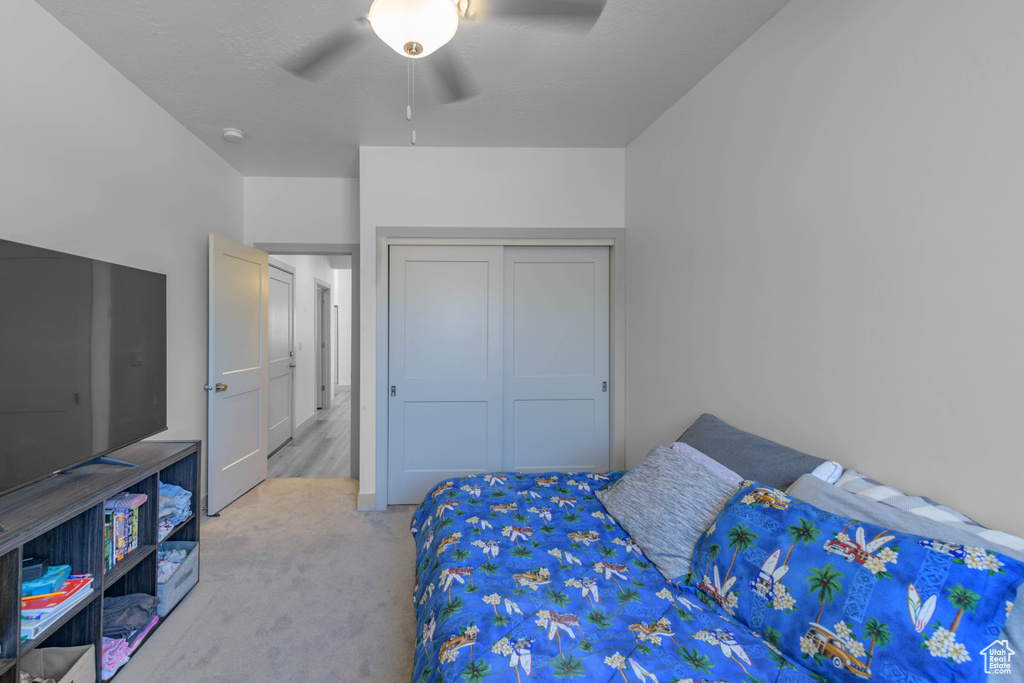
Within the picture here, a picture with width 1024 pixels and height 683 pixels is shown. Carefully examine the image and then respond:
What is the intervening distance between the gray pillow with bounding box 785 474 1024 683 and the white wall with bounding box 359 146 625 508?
2417 mm

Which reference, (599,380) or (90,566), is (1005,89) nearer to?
(599,380)

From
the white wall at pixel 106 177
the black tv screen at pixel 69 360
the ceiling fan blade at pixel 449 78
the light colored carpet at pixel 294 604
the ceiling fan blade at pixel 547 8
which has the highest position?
the ceiling fan blade at pixel 449 78

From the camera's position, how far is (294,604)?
2.15 m

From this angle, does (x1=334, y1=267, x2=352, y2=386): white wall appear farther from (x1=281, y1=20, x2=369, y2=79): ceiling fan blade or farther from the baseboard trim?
(x1=281, y1=20, x2=369, y2=79): ceiling fan blade

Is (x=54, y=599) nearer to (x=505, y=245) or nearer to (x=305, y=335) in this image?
(x=505, y=245)

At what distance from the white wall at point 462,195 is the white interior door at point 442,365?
169mm

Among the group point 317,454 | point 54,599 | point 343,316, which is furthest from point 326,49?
point 343,316

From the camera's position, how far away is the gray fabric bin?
2.00 meters

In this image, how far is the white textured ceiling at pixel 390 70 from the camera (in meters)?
1.87

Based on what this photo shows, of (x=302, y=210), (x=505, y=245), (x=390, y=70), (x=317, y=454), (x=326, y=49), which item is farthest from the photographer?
(x=317, y=454)

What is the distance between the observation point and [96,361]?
5.72 ft

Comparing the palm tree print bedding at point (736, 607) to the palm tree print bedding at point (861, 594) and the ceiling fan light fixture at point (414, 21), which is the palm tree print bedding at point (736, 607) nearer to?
the palm tree print bedding at point (861, 594)

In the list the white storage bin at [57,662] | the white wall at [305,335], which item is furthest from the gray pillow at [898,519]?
the white wall at [305,335]

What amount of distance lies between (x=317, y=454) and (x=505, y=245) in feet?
10.3
